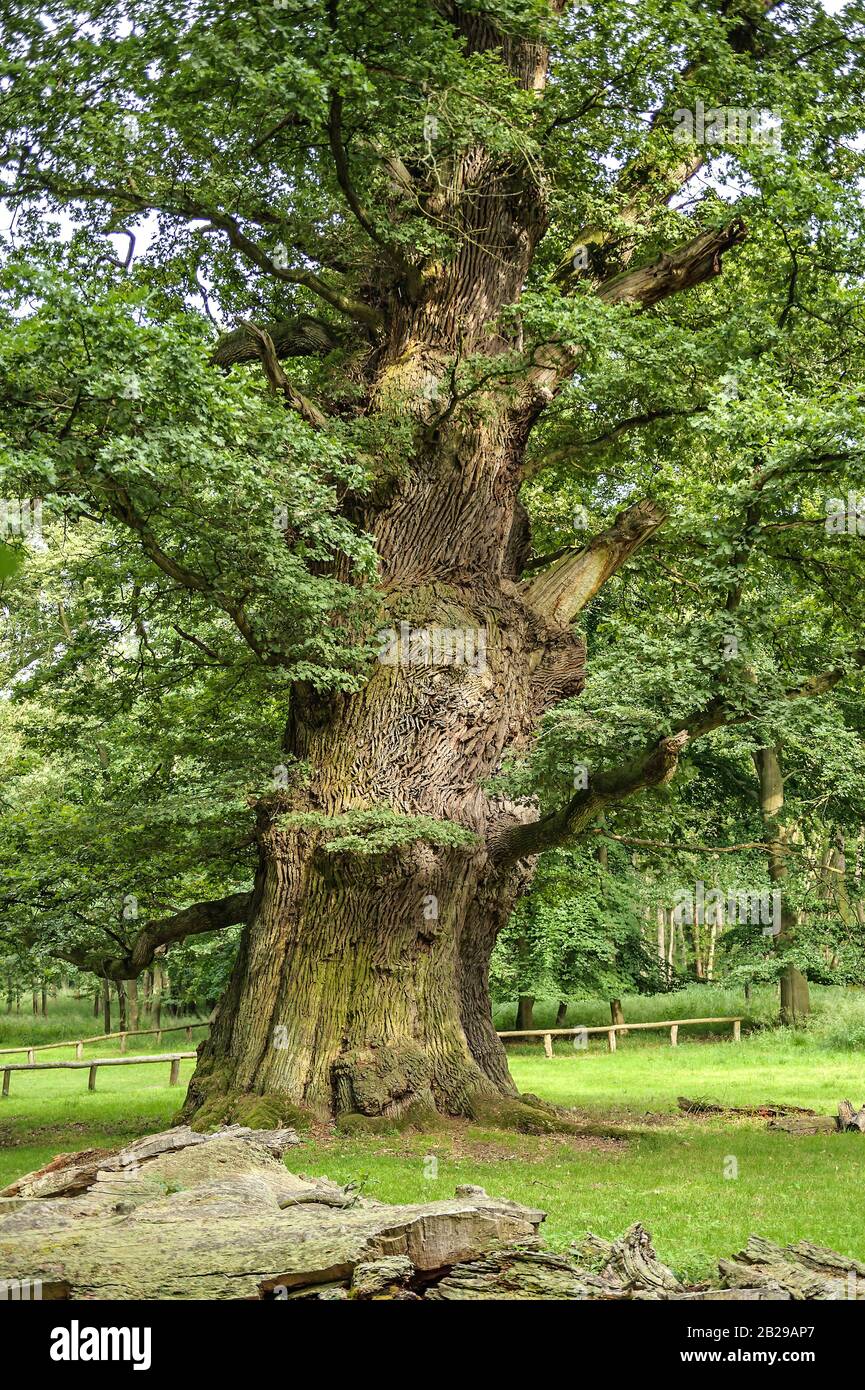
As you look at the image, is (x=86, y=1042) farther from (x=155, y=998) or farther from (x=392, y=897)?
(x=392, y=897)

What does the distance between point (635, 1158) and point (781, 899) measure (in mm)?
14844

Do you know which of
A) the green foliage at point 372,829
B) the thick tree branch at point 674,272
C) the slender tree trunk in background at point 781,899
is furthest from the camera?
the slender tree trunk in background at point 781,899

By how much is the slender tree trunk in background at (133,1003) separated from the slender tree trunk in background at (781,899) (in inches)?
755

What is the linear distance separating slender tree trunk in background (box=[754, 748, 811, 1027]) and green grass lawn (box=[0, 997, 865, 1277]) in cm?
510

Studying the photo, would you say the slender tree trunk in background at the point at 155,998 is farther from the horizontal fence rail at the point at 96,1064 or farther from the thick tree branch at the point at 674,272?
the thick tree branch at the point at 674,272

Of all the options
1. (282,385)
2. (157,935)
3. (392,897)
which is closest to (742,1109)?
(392,897)

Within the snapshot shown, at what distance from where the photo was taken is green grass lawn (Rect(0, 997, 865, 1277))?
7980 millimetres

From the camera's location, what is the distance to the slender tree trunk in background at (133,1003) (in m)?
36.4

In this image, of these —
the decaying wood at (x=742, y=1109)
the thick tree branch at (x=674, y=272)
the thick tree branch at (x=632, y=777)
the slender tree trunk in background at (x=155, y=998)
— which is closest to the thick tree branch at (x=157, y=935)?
the thick tree branch at (x=632, y=777)

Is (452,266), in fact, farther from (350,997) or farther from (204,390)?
(350,997)

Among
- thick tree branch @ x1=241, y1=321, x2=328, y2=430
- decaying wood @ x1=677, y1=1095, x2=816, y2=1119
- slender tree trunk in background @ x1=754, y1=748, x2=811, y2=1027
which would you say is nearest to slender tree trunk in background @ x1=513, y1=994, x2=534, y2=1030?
slender tree trunk in background @ x1=754, y1=748, x2=811, y2=1027

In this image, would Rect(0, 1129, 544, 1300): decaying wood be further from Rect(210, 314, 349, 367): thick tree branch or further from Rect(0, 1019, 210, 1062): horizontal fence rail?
Rect(0, 1019, 210, 1062): horizontal fence rail

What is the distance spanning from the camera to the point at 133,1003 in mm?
38375

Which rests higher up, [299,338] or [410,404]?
[299,338]
